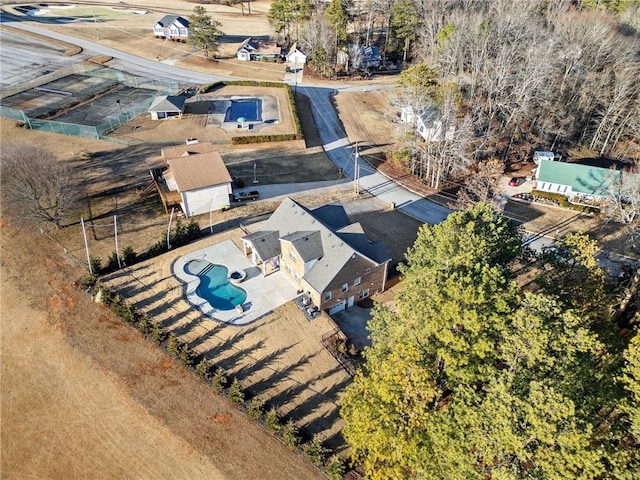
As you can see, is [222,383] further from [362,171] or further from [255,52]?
[255,52]

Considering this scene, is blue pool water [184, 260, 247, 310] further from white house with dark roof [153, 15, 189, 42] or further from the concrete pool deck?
white house with dark roof [153, 15, 189, 42]

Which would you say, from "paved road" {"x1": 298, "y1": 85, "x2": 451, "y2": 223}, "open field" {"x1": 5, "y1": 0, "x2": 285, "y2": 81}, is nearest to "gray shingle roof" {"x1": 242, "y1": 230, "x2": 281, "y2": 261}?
"paved road" {"x1": 298, "y1": 85, "x2": 451, "y2": 223}

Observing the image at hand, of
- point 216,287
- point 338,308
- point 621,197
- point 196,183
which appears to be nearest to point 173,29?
point 196,183

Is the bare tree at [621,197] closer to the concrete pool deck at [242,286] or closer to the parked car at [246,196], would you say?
the concrete pool deck at [242,286]

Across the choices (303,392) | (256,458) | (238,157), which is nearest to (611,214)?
(303,392)

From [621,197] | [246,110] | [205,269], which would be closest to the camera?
[205,269]

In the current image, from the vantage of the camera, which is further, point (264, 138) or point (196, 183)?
Answer: point (264, 138)
